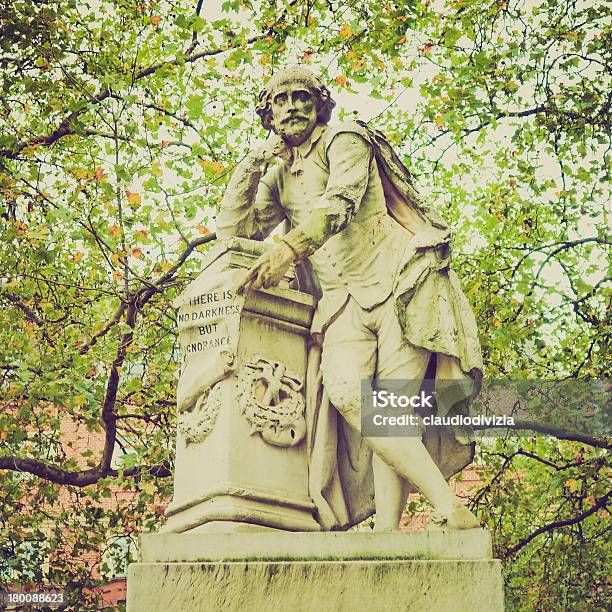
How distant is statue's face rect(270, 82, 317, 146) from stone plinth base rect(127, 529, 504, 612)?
2.25 meters

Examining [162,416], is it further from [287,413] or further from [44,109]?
[287,413]

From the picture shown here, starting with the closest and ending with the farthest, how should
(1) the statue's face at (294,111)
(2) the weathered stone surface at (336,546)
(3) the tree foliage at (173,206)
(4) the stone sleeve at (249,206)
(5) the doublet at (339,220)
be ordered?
(2) the weathered stone surface at (336,546), (5) the doublet at (339,220), (1) the statue's face at (294,111), (4) the stone sleeve at (249,206), (3) the tree foliage at (173,206)

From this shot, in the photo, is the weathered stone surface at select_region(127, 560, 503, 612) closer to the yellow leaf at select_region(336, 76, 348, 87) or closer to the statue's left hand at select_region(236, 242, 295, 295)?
the statue's left hand at select_region(236, 242, 295, 295)

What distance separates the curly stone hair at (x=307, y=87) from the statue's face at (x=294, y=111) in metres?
0.03

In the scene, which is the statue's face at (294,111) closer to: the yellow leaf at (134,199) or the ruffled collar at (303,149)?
the ruffled collar at (303,149)

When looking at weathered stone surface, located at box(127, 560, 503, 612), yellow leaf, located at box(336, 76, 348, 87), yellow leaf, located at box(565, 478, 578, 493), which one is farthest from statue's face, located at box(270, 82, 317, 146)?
yellow leaf, located at box(565, 478, 578, 493)

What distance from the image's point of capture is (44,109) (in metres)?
11.8

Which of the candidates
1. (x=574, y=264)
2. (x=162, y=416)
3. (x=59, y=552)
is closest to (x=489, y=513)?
(x=574, y=264)

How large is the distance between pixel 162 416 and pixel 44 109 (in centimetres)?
340

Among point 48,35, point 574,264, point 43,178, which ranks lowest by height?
point 574,264

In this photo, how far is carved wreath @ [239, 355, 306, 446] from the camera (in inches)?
231

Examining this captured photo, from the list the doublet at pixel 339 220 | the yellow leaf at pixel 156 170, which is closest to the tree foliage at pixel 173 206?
the yellow leaf at pixel 156 170

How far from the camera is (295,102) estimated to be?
6.35 metres

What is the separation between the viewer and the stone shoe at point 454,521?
216 inches
